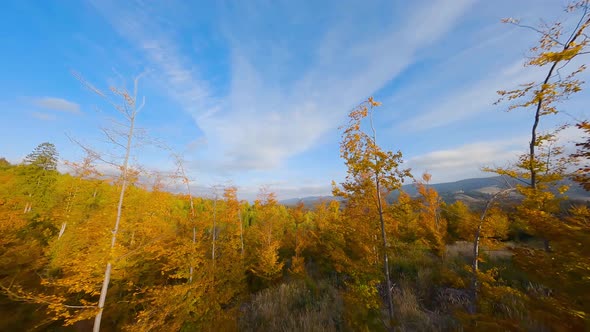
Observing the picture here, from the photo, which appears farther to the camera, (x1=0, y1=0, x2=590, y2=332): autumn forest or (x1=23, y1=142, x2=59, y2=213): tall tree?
(x1=23, y1=142, x2=59, y2=213): tall tree

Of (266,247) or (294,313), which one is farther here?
(266,247)

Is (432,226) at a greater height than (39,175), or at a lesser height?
lesser

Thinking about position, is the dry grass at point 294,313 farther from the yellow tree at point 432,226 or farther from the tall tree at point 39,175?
the tall tree at point 39,175

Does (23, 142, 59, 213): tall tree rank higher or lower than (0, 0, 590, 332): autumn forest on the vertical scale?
higher

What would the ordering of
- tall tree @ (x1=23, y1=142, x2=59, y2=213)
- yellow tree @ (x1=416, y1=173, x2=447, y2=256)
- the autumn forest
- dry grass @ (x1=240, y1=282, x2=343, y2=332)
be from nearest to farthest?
the autumn forest, dry grass @ (x1=240, y1=282, x2=343, y2=332), yellow tree @ (x1=416, y1=173, x2=447, y2=256), tall tree @ (x1=23, y1=142, x2=59, y2=213)

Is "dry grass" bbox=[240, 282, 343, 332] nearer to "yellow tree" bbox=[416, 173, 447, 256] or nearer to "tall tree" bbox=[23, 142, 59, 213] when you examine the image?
"yellow tree" bbox=[416, 173, 447, 256]

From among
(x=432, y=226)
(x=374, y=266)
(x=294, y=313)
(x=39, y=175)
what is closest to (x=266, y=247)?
(x=294, y=313)

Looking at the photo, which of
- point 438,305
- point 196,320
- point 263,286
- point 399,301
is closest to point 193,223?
point 196,320

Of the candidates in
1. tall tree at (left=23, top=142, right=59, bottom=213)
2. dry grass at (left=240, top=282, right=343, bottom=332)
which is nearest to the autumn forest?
dry grass at (left=240, top=282, right=343, bottom=332)

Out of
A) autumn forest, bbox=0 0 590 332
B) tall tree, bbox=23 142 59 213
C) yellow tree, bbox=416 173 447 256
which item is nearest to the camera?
autumn forest, bbox=0 0 590 332

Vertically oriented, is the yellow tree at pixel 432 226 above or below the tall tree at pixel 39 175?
below

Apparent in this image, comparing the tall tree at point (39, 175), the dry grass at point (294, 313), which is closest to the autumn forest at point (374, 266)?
the dry grass at point (294, 313)

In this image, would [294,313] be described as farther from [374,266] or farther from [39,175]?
[39,175]

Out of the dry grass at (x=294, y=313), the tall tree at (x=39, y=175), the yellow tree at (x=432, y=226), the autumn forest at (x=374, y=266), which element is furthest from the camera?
the tall tree at (x=39, y=175)
